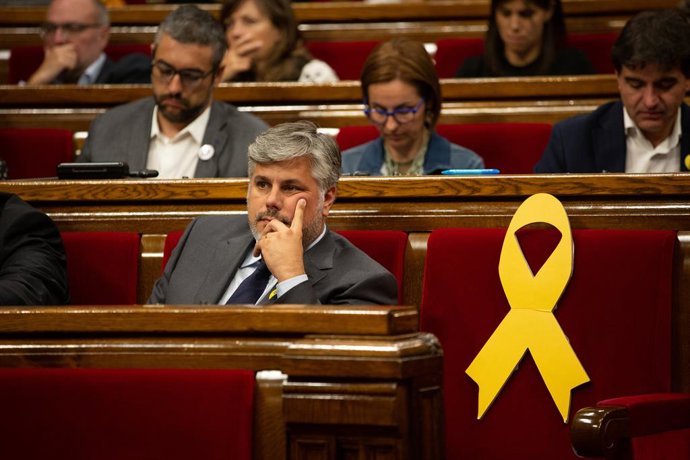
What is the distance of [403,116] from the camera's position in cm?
168

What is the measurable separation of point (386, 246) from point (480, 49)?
3.92 ft

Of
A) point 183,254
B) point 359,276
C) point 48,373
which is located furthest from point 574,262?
point 48,373

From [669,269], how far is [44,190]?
2.44 feet

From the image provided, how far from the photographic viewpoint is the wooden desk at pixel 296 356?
0.67m

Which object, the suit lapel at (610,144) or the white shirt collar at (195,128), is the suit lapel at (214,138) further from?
the suit lapel at (610,144)

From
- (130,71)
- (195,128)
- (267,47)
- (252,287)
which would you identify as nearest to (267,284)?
(252,287)

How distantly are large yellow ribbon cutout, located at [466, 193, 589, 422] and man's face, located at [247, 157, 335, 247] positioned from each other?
22 centimetres

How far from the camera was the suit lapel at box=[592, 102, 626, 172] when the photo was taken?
5.24 ft

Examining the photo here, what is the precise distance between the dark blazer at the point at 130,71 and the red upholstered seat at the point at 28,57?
0.16m

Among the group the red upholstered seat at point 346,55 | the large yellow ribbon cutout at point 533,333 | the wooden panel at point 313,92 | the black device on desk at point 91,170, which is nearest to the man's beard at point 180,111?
the wooden panel at point 313,92

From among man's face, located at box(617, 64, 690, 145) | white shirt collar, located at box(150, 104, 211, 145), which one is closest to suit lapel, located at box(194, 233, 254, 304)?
white shirt collar, located at box(150, 104, 211, 145)

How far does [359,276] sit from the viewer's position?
1132mm

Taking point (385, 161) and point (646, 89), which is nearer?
point (646, 89)

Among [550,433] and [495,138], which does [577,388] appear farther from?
[495,138]
